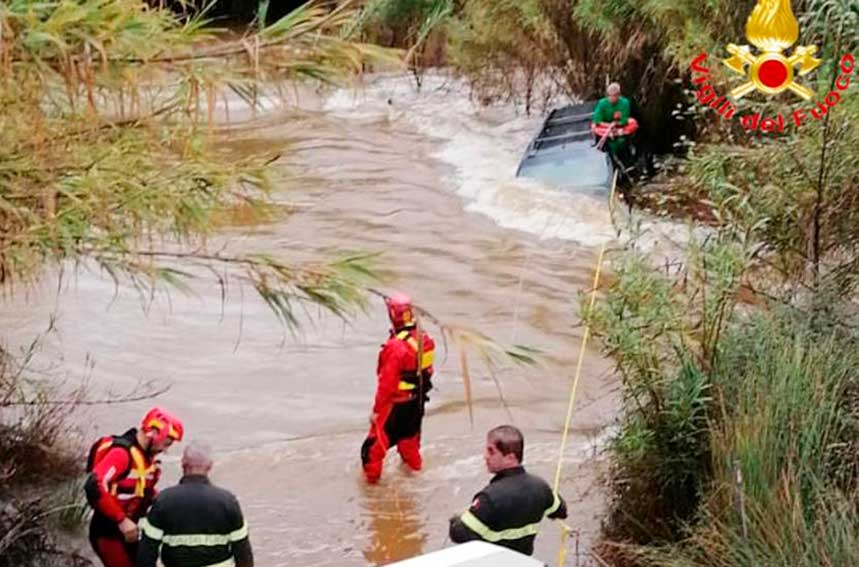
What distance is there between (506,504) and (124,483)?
199cm

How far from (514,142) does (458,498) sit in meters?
12.6

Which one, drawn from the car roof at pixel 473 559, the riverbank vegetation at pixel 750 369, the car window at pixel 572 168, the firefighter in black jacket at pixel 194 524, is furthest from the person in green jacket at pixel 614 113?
the car roof at pixel 473 559

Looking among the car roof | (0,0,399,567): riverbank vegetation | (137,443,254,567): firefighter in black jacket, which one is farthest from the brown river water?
the car roof

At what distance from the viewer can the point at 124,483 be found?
6719 millimetres

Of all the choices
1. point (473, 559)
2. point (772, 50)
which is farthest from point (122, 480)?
point (772, 50)

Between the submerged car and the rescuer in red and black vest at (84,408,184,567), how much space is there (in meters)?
10.6

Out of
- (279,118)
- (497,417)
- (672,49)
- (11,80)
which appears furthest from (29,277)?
(279,118)

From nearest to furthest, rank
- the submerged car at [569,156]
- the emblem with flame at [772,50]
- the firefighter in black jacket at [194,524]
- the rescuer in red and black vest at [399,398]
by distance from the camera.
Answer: the firefighter in black jacket at [194,524] → the emblem with flame at [772,50] → the rescuer in red and black vest at [399,398] → the submerged car at [569,156]

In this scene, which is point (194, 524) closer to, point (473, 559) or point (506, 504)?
point (506, 504)

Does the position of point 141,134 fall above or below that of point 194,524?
above

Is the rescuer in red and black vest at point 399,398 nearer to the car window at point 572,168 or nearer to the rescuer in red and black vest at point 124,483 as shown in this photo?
the rescuer in red and black vest at point 124,483

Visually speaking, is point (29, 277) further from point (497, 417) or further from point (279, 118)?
point (279, 118)

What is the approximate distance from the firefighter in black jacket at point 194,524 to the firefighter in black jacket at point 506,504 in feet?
3.30

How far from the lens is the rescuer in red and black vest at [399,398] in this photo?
862 centimetres
